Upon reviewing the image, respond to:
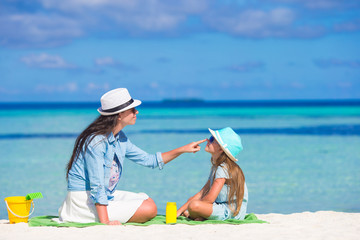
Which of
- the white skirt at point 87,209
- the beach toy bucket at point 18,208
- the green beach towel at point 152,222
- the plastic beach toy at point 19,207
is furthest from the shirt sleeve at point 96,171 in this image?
the beach toy bucket at point 18,208

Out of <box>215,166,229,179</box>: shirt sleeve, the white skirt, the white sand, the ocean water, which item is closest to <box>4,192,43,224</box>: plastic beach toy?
the white sand

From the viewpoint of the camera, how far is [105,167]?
498 cm

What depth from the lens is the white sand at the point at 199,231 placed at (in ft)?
15.1

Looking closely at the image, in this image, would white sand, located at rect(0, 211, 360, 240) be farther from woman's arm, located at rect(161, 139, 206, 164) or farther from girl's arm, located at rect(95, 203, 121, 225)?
woman's arm, located at rect(161, 139, 206, 164)

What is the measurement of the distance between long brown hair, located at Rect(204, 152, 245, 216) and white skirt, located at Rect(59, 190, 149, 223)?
2.94 feet

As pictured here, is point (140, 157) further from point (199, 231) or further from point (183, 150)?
point (199, 231)

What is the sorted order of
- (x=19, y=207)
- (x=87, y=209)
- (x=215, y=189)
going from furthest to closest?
(x=19, y=207) < (x=215, y=189) < (x=87, y=209)

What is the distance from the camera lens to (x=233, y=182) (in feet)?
17.0

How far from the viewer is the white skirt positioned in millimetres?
4996

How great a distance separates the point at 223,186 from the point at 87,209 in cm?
138

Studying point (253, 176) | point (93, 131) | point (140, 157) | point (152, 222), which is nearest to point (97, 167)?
point (93, 131)

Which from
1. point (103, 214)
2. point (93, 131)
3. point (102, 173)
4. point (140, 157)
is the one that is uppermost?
point (93, 131)

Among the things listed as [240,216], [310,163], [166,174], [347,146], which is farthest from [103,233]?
[347,146]

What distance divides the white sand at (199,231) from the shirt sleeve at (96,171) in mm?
288
